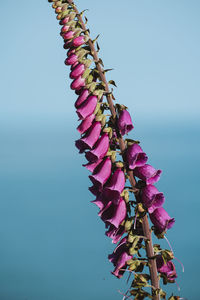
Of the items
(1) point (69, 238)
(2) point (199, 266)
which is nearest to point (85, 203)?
(1) point (69, 238)

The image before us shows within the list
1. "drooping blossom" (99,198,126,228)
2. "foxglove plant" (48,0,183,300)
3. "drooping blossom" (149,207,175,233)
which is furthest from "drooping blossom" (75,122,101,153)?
"drooping blossom" (149,207,175,233)

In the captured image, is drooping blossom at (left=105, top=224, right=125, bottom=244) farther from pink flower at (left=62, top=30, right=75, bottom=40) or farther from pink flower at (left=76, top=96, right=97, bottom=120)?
pink flower at (left=62, top=30, right=75, bottom=40)

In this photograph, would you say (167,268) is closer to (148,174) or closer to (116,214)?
(116,214)

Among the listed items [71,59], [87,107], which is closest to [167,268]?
[87,107]

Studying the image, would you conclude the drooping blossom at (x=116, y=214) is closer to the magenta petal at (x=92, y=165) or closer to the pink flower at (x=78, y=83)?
the magenta petal at (x=92, y=165)

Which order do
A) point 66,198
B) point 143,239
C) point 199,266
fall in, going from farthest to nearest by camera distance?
point 66,198 < point 199,266 < point 143,239

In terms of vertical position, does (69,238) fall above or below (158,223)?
above

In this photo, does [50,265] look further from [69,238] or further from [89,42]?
[89,42]
